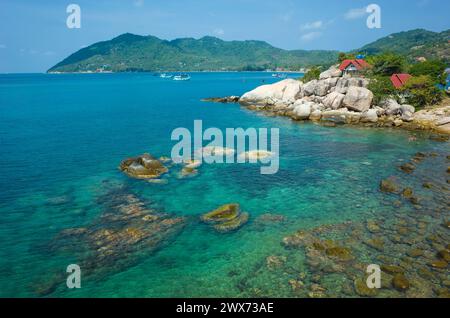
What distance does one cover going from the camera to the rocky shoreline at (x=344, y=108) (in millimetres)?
50178

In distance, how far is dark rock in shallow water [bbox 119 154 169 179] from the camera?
30.2 metres

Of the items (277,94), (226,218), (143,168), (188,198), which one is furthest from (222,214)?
(277,94)

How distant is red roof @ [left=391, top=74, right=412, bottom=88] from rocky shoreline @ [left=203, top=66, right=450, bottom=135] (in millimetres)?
5200

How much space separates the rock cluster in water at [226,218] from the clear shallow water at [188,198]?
0.62 m

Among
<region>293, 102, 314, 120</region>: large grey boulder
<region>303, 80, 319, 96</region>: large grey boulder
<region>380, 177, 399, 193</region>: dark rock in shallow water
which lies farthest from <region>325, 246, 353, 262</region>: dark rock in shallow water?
<region>303, 80, 319, 96</region>: large grey boulder

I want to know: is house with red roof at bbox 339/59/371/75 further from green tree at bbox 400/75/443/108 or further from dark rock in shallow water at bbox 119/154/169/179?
dark rock in shallow water at bbox 119/154/169/179

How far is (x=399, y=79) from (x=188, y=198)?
54.3 metres

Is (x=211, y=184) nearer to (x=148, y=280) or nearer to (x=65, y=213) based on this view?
(x=65, y=213)

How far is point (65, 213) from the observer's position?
74.5 feet

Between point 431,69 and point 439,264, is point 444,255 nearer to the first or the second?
point 439,264

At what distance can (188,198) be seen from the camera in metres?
25.5

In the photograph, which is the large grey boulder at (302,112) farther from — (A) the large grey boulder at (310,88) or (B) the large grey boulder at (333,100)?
Answer: (A) the large grey boulder at (310,88)

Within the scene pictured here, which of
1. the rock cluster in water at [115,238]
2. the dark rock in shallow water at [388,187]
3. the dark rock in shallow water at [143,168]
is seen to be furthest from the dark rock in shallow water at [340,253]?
the dark rock in shallow water at [143,168]
